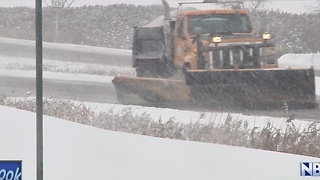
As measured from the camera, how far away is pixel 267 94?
7.21 meters

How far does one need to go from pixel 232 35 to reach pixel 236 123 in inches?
39.1

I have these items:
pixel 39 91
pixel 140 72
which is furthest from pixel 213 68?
pixel 39 91

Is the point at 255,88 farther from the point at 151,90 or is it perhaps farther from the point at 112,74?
the point at 112,74

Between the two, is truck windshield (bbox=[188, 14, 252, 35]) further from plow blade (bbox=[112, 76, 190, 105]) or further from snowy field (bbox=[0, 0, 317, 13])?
plow blade (bbox=[112, 76, 190, 105])

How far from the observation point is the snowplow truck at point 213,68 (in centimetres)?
718

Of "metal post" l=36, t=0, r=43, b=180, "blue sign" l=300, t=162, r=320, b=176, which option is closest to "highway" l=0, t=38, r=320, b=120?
"blue sign" l=300, t=162, r=320, b=176

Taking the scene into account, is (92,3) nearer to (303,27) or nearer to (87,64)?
(87,64)

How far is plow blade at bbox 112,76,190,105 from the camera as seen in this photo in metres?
7.35

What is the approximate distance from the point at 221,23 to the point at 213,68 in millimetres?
441

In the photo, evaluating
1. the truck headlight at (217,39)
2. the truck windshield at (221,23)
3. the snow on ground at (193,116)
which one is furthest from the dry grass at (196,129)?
the truck windshield at (221,23)

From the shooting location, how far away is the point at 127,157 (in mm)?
6586

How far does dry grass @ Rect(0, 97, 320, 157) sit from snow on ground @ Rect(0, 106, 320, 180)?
12 cm

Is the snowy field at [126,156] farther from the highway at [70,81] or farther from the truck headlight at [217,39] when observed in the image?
the truck headlight at [217,39]

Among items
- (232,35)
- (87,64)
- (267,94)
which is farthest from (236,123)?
(87,64)
